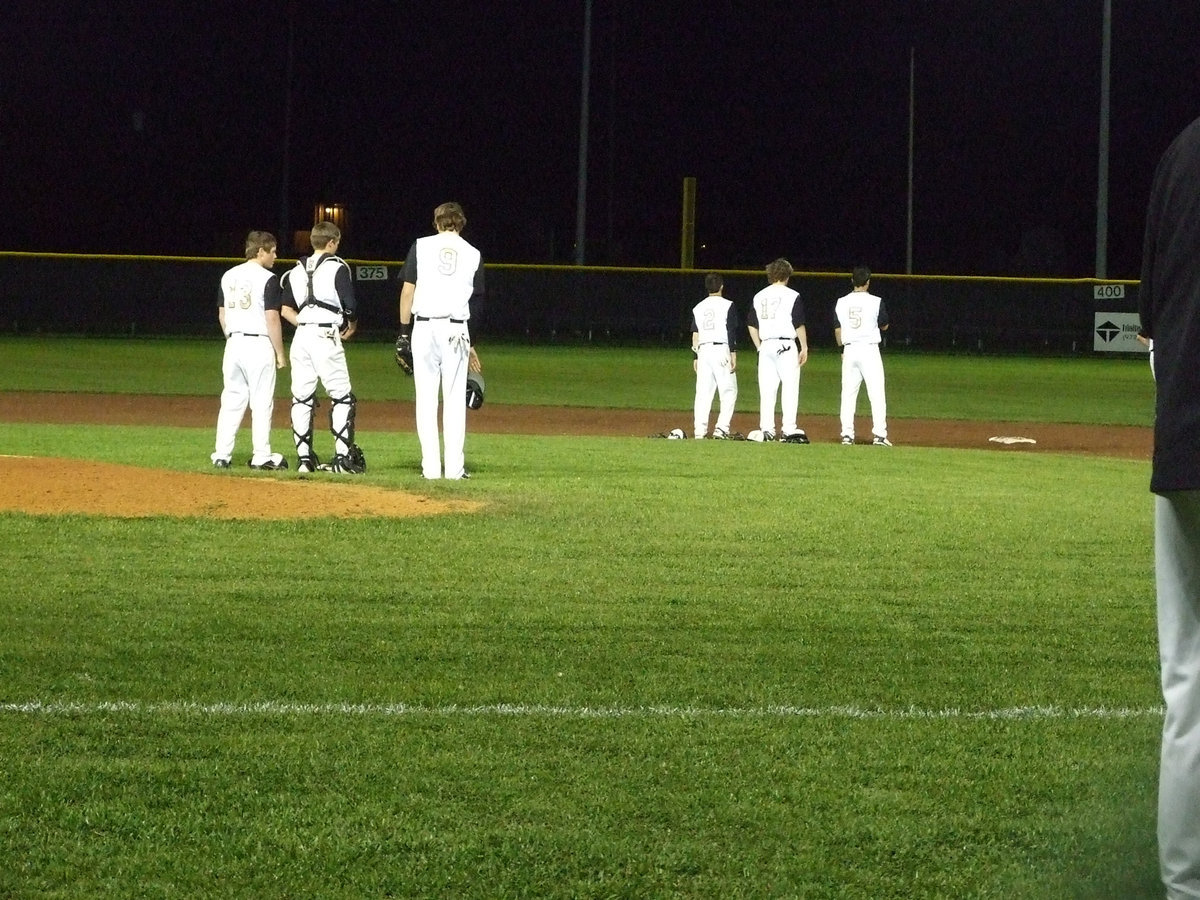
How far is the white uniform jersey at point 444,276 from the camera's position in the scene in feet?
36.7

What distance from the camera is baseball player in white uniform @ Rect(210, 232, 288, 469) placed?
477 inches

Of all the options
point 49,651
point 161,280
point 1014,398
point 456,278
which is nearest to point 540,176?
point 161,280

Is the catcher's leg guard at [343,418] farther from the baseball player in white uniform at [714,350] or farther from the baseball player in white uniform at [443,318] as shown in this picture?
the baseball player in white uniform at [714,350]

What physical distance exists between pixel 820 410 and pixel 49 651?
18.4m

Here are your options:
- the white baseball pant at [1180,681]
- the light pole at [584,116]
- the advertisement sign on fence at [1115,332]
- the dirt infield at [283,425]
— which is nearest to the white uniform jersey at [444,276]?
the dirt infield at [283,425]

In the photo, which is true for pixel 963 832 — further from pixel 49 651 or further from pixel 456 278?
pixel 456 278

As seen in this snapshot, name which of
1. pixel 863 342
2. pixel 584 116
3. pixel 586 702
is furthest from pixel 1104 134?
pixel 586 702

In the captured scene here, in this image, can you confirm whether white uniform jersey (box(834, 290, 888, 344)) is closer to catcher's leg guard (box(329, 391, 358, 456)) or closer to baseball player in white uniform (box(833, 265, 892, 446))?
baseball player in white uniform (box(833, 265, 892, 446))

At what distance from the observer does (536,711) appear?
5043mm

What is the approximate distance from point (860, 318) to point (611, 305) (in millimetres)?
19274

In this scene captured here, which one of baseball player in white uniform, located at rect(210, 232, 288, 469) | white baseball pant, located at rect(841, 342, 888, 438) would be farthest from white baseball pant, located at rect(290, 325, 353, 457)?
white baseball pant, located at rect(841, 342, 888, 438)

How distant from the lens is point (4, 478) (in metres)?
10.3

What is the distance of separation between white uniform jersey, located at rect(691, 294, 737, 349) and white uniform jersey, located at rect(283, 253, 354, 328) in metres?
6.13

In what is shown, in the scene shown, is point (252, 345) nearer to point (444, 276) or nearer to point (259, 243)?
point (259, 243)
